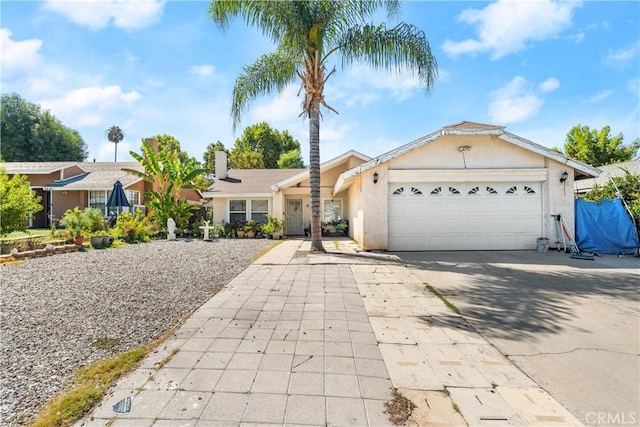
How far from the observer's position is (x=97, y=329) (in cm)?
404

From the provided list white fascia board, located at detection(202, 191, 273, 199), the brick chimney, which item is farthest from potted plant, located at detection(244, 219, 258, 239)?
the brick chimney

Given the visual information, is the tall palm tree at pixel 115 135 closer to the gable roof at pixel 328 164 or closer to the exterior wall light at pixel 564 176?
the gable roof at pixel 328 164

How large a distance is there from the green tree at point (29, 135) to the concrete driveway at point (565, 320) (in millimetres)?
46132

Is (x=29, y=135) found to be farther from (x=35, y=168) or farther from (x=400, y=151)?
(x=400, y=151)

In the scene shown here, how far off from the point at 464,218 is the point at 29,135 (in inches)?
1909

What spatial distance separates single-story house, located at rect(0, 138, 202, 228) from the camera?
66.7 ft

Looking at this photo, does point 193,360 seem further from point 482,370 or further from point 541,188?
point 541,188

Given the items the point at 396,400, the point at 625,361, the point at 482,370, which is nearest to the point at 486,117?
the point at 625,361

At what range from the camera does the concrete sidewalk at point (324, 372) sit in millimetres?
2346

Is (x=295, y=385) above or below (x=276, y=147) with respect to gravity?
below

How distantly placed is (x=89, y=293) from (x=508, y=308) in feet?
25.8

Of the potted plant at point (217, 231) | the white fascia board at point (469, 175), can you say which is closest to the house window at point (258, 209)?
the potted plant at point (217, 231)

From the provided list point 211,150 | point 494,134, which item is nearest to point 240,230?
point 494,134

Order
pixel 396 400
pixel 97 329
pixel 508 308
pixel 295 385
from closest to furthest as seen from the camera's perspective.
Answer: pixel 396 400 → pixel 295 385 → pixel 97 329 → pixel 508 308
